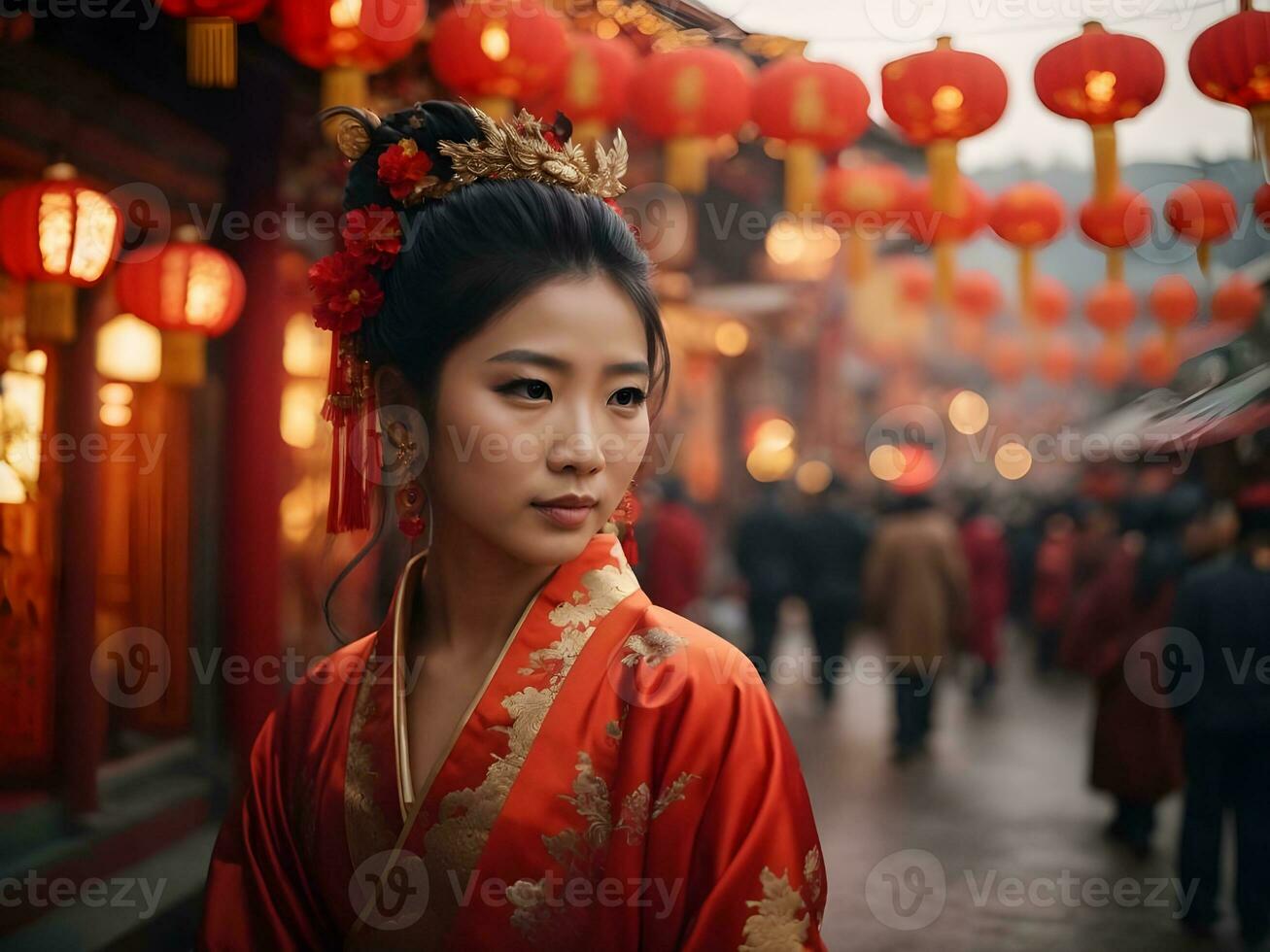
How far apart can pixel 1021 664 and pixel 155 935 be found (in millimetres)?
11822

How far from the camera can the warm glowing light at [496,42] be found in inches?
176

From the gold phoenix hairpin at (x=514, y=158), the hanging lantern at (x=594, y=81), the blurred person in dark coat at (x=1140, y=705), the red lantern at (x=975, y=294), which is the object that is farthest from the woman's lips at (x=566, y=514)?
the red lantern at (x=975, y=294)

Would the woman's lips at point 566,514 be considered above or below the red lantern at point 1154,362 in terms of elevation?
below

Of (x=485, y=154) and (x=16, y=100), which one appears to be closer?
(x=485, y=154)

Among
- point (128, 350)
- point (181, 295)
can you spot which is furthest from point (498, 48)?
point (128, 350)

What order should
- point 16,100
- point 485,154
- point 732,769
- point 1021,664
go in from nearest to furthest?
point 732,769, point 485,154, point 16,100, point 1021,664

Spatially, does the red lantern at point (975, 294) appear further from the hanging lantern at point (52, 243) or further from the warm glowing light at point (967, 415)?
the warm glowing light at point (967, 415)

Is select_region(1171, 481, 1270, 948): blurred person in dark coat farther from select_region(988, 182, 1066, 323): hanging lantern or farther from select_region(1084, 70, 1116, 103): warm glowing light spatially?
select_region(988, 182, 1066, 323): hanging lantern

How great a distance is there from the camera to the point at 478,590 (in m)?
2.10

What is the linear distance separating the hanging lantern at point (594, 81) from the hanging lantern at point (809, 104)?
661 millimetres

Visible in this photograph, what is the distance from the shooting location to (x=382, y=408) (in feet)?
6.84

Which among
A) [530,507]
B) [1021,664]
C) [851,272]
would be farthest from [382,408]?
[1021,664]

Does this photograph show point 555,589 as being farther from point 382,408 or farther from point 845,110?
point 845,110

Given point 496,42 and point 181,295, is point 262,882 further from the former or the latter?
point 181,295
